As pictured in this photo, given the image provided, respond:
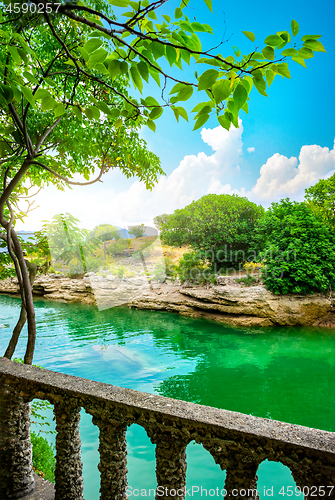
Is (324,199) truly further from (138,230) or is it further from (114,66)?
(114,66)

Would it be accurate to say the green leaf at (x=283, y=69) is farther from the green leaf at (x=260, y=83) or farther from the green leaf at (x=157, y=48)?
the green leaf at (x=157, y=48)

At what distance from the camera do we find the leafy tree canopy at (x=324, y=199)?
9750 mm

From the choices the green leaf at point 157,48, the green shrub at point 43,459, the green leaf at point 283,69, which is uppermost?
the green leaf at point 157,48

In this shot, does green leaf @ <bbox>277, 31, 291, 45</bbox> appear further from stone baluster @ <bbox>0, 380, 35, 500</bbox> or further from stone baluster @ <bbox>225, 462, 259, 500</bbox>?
stone baluster @ <bbox>0, 380, 35, 500</bbox>

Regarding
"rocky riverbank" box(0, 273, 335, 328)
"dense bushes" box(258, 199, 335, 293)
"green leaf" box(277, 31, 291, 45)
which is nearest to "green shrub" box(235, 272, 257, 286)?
"rocky riverbank" box(0, 273, 335, 328)

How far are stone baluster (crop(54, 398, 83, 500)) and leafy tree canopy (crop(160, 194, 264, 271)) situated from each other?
33.4 ft

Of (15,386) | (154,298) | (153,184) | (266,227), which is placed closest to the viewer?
(15,386)

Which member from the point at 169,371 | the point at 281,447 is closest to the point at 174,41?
the point at 281,447

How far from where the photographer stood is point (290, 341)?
675 cm

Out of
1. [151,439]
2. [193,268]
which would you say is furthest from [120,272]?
[151,439]

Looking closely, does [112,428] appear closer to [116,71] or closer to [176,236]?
[116,71]

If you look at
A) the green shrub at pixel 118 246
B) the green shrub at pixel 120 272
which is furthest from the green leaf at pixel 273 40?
the green shrub at pixel 120 272

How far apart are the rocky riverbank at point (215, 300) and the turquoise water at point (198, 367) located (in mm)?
470

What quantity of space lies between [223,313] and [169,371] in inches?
161
